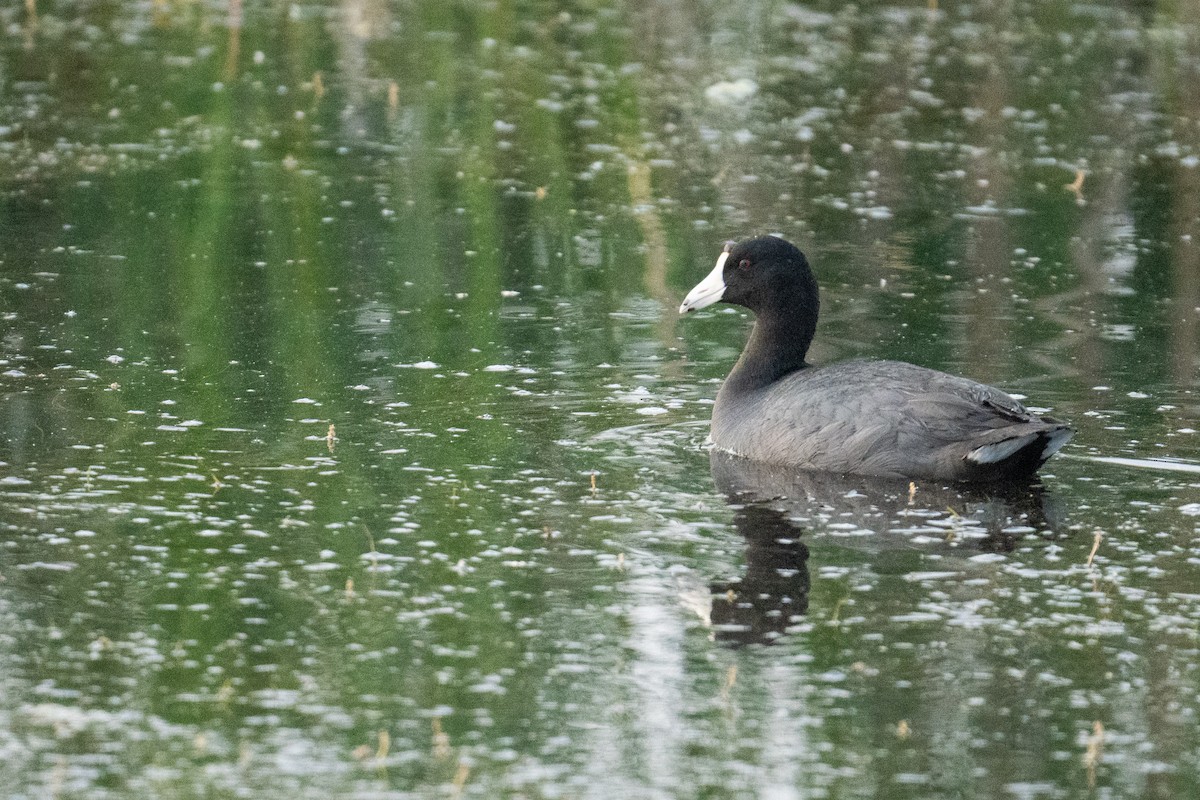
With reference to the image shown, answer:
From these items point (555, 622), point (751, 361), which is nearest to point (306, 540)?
point (555, 622)

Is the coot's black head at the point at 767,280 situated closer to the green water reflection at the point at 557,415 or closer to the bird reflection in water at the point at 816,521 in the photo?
the green water reflection at the point at 557,415

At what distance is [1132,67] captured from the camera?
19.0m

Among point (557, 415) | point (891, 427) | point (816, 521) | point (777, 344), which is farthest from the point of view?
point (777, 344)

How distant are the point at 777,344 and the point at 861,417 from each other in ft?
3.61

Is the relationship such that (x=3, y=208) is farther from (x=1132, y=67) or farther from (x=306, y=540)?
(x=1132, y=67)

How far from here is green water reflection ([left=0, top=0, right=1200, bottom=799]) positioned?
5.97m

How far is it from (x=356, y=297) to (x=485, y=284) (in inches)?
32.5

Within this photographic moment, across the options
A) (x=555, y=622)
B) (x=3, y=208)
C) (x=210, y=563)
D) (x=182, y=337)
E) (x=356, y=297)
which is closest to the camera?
(x=555, y=622)

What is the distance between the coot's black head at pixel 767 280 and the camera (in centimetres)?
980

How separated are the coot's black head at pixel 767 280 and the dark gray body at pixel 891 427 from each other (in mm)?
635

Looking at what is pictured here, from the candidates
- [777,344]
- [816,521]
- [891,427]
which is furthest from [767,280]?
[816,521]

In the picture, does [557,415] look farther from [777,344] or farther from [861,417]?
[861,417]

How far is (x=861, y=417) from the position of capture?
345 inches

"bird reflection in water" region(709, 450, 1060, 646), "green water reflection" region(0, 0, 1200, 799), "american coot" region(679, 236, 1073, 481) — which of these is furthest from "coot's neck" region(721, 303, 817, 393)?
"bird reflection in water" region(709, 450, 1060, 646)
